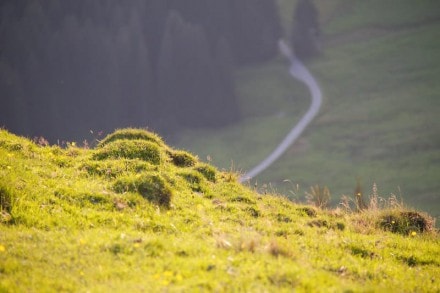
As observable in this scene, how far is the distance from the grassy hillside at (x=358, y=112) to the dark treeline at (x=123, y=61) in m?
8.48

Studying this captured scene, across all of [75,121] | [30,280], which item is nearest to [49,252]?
[30,280]

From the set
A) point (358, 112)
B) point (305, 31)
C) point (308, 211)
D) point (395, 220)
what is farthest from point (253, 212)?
point (305, 31)

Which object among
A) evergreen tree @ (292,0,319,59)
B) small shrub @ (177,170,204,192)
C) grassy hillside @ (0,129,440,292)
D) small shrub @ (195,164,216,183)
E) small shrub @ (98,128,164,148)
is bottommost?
grassy hillside @ (0,129,440,292)

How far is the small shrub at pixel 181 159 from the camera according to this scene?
51.5ft

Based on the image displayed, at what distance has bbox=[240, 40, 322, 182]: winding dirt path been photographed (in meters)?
82.7

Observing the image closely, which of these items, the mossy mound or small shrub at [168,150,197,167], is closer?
the mossy mound

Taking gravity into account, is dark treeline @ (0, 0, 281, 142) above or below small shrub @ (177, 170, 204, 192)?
above

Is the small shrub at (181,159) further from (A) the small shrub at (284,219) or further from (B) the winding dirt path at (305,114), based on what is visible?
(B) the winding dirt path at (305,114)

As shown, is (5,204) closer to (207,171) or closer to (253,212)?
(253,212)

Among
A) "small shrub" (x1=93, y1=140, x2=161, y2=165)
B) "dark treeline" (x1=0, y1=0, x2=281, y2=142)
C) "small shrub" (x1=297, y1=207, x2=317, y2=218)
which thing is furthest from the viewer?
"dark treeline" (x1=0, y1=0, x2=281, y2=142)

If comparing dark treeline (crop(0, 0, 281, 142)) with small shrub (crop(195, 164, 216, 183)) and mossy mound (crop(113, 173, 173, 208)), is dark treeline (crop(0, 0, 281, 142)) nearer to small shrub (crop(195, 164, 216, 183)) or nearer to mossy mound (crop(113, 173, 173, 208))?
small shrub (crop(195, 164, 216, 183))

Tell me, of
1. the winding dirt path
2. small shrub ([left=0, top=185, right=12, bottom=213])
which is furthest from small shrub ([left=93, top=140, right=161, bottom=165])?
the winding dirt path

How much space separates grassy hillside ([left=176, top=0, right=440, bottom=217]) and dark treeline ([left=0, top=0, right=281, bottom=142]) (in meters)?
8.48

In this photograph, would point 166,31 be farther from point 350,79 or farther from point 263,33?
point 350,79
